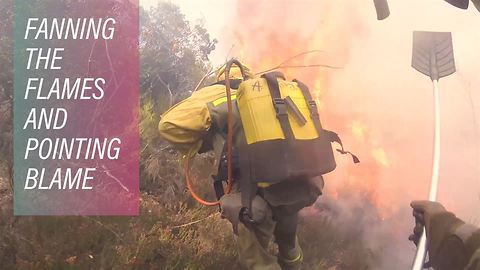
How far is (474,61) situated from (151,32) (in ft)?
11.7

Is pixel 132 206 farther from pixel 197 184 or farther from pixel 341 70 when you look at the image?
pixel 341 70

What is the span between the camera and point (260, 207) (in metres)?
2.71

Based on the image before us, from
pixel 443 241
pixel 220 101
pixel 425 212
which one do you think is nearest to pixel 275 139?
pixel 220 101

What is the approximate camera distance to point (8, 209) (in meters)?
4.26

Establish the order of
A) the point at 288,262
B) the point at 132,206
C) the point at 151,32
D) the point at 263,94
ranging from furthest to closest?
the point at 151,32 < the point at 132,206 < the point at 288,262 < the point at 263,94

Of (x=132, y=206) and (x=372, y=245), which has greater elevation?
(x=132, y=206)

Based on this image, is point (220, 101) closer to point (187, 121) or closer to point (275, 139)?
point (187, 121)

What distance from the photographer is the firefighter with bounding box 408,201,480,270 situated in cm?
128

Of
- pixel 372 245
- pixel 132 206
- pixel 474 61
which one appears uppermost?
pixel 474 61

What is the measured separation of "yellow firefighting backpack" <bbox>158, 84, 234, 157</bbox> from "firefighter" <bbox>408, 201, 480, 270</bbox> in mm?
1471

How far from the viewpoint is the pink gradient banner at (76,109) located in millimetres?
4645

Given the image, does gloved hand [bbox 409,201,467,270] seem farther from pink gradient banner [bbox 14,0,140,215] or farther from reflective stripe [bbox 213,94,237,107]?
pink gradient banner [bbox 14,0,140,215]

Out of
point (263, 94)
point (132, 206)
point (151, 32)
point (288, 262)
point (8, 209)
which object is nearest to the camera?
point (263, 94)

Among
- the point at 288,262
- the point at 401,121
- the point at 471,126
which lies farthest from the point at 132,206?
the point at 471,126
